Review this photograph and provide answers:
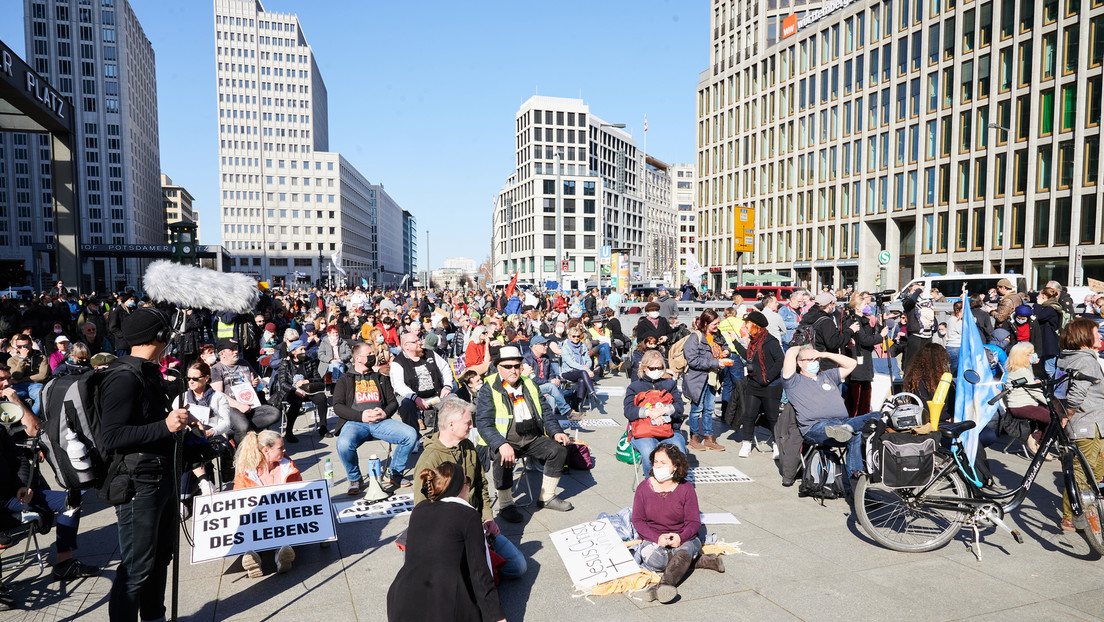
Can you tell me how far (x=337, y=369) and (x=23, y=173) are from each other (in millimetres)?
134005

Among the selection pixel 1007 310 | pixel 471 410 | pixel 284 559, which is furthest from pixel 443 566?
pixel 1007 310

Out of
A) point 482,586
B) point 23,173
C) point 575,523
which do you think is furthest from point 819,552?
point 23,173

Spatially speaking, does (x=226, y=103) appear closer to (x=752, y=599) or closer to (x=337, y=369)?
(x=337, y=369)

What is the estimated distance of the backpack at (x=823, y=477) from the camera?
22.0 ft

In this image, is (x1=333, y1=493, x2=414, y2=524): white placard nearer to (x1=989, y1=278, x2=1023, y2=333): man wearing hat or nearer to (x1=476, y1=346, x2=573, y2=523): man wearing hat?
(x1=476, y1=346, x2=573, y2=523): man wearing hat

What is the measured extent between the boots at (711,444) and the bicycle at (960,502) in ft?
11.3

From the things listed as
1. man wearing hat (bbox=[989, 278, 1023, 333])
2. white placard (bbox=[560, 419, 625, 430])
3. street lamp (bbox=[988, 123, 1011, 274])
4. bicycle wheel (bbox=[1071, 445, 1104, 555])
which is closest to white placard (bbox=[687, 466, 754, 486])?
white placard (bbox=[560, 419, 625, 430])

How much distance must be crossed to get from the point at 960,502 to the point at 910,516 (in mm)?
397

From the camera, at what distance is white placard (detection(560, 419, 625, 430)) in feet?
35.1

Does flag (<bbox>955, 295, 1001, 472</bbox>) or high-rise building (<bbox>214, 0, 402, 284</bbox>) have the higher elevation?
high-rise building (<bbox>214, 0, 402, 284</bbox>)

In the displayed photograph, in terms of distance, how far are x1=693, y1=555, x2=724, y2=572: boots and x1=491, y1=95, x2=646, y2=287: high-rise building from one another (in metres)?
94.3

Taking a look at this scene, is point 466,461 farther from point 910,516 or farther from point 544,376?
point 544,376

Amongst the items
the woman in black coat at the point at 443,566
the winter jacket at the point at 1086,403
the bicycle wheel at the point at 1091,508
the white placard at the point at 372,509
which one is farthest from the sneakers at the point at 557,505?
the winter jacket at the point at 1086,403

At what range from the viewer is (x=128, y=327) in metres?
3.71
